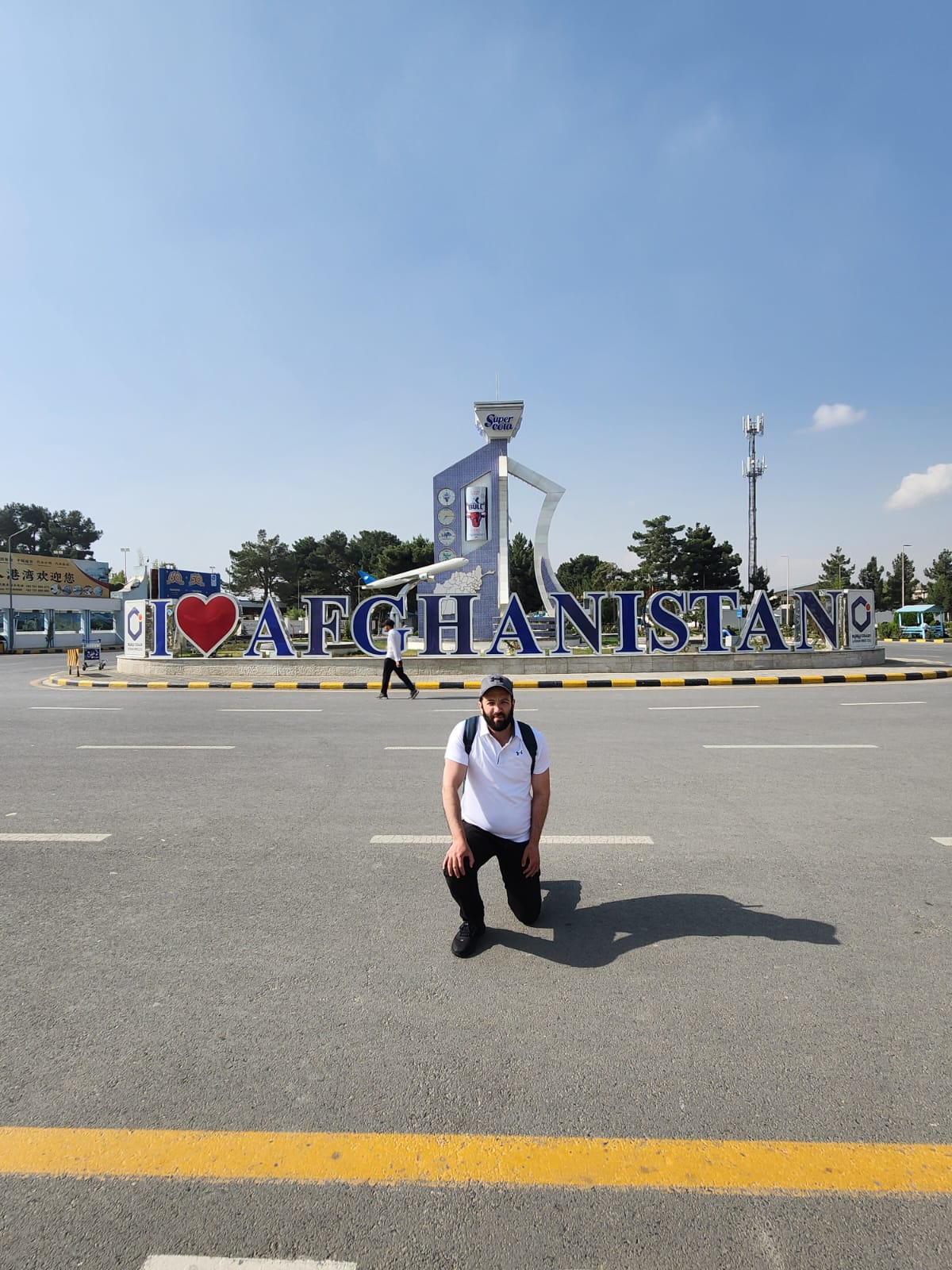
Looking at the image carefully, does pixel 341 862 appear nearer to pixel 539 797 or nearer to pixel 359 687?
pixel 539 797

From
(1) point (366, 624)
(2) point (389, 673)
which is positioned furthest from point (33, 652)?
(2) point (389, 673)

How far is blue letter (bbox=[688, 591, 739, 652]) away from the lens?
20078 millimetres

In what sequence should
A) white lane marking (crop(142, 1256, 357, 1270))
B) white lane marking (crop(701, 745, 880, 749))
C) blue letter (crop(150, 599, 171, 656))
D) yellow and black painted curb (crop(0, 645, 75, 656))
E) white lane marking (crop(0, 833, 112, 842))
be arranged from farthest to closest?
1. yellow and black painted curb (crop(0, 645, 75, 656))
2. blue letter (crop(150, 599, 171, 656))
3. white lane marking (crop(701, 745, 880, 749))
4. white lane marking (crop(0, 833, 112, 842))
5. white lane marking (crop(142, 1256, 357, 1270))

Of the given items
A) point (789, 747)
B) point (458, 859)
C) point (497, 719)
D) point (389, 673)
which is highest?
point (497, 719)

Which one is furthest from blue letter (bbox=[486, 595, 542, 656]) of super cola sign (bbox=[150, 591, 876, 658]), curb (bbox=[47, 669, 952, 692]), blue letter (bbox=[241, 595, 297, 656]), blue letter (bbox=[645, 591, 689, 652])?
blue letter (bbox=[241, 595, 297, 656])

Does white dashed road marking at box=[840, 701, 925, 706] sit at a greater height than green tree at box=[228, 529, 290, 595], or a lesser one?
lesser

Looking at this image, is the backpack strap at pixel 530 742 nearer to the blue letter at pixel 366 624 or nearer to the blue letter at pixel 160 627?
the blue letter at pixel 366 624

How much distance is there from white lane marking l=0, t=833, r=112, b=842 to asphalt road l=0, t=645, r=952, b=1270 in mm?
85

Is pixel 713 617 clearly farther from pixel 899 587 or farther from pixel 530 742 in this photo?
pixel 899 587

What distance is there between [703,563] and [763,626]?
4185 cm

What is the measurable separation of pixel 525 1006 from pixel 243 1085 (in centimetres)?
110

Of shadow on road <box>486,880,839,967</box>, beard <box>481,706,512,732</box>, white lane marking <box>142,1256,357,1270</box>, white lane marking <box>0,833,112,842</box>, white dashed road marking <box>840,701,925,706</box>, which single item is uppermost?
beard <box>481,706,512,732</box>

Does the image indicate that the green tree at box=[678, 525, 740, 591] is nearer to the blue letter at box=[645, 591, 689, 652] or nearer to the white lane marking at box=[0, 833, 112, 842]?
the blue letter at box=[645, 591, 689, 652]

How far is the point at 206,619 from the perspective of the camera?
2117 cm
